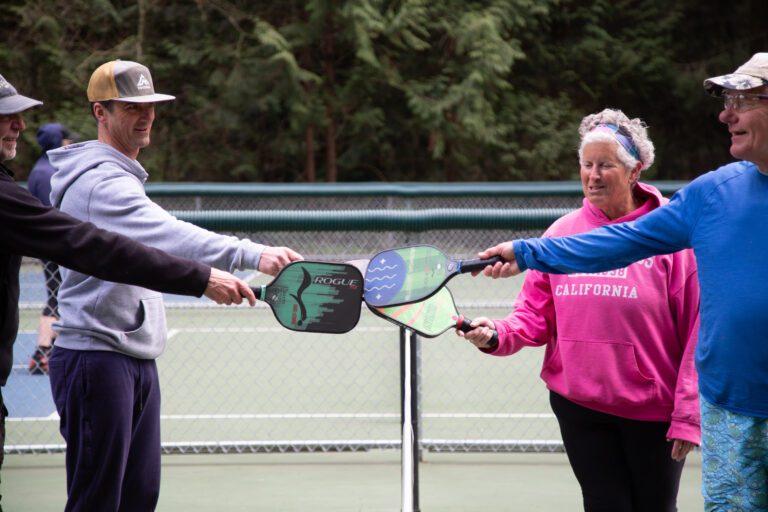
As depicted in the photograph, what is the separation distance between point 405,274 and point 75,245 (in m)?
1.01

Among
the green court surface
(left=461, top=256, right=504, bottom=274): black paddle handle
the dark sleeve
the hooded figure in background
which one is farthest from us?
the hooded figure in background

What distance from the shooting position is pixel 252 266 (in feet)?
11.9

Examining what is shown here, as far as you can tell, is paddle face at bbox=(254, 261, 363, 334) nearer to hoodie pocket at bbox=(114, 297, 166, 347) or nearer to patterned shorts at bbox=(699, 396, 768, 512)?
hoodie pocket at bbox=(114, 297, 166, 347)

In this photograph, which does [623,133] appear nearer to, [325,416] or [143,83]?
[143,83]

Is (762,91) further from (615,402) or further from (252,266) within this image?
(252,266)

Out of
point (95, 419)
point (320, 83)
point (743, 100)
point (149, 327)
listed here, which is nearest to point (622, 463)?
point (743, 100)

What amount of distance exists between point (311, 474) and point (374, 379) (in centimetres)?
268

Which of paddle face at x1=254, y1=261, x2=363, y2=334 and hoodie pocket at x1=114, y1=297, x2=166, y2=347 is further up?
paddle face at x1=254, y1=261, x2=363, y2=334

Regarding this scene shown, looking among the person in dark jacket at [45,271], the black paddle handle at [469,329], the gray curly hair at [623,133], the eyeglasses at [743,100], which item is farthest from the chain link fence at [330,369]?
the eyeglasses at [743,100]

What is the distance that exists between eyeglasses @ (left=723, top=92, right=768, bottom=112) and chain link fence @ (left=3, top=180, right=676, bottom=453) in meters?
2.96

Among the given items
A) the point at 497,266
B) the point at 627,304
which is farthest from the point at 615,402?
the point at 497,266

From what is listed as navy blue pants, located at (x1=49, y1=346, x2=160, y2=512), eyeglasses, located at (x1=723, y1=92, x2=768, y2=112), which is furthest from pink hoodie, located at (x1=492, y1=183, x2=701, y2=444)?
navy blue pants, located at (x1=49, y1=346, x2=160, y2=512)

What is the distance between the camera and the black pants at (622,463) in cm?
375

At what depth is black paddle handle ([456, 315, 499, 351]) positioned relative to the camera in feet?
11.9
